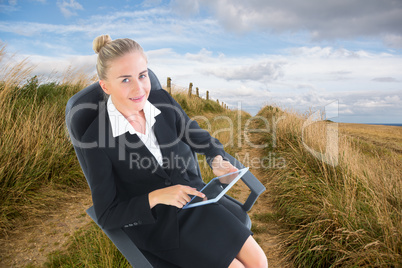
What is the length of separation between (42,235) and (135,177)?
230 cm

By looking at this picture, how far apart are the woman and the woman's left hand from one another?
0.26 meters

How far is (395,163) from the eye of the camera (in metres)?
3.12

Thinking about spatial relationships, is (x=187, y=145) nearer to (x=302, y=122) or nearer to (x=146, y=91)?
(x=146, y=91)

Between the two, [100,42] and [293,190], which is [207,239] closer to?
[100,42]

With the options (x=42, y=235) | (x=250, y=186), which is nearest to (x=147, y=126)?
(x=250, y=186)

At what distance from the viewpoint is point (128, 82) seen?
142 centimetres

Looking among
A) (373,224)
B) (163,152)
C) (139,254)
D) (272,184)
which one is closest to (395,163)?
(373,224)

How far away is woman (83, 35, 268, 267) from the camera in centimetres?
139

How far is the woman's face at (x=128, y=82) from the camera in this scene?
1.38 metres

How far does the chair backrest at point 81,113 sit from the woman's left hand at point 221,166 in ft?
2.58

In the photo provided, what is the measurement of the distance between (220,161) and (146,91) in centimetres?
68

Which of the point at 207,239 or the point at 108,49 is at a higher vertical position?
the point at 108,49

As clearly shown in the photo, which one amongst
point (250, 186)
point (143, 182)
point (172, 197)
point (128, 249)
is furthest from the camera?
point (250, 186)

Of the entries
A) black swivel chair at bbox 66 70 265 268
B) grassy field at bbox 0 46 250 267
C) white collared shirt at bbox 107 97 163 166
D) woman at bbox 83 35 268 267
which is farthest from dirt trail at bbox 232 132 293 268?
white collared shirt at bbox 107 97 163 166
